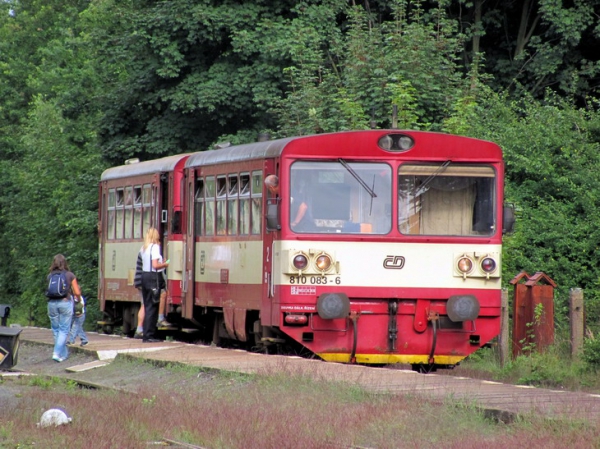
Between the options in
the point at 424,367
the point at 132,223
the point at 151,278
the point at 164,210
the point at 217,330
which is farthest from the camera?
the point at 132,223

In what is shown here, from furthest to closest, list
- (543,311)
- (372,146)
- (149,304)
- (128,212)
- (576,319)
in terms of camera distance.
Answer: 1. (128,212)
2. (149,304)
3. (543,311)
4. (576,319)
5. (372,146)

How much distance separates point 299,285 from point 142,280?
4831mm

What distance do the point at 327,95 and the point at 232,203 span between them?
347 inches

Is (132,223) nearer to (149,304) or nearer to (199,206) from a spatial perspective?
(149,304)

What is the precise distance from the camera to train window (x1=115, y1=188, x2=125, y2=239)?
2339 centimetres

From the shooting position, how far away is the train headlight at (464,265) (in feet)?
50.0

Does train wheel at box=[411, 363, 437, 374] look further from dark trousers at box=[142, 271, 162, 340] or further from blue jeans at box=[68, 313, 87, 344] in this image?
blue jeans at box=[68, 313, 87, 344]

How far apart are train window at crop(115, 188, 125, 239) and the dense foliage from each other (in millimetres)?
3779

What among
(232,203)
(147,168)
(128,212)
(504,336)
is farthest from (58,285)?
(504,336)

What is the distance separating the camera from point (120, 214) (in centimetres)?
2353

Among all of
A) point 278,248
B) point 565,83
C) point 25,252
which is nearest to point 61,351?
point 278,248

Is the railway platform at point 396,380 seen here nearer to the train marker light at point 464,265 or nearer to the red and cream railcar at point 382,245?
the red and cream railcar at point 382,245

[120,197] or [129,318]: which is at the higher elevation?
[120,197]

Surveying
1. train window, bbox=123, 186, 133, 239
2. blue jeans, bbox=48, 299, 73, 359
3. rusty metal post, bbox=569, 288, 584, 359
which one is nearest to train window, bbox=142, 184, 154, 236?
train window, bbox=123, 186, 133, 239
